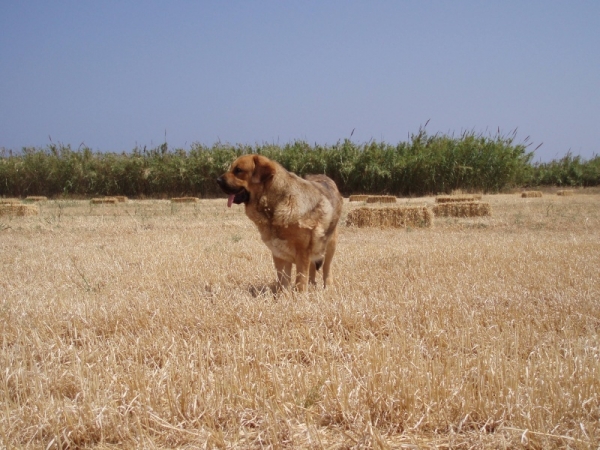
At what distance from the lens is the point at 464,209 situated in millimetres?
15727

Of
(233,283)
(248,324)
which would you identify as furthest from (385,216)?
(248,324)

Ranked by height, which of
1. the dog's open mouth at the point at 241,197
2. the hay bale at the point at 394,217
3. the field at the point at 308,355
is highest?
the dog's open mouth at the point at 241,197

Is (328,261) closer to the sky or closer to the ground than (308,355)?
closer to the sky

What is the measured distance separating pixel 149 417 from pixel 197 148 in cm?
3314

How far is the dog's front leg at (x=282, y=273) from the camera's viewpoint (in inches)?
247

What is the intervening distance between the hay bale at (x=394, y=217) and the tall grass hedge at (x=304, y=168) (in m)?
18.2

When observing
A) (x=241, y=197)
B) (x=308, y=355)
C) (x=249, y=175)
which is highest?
(x=249, y=175)

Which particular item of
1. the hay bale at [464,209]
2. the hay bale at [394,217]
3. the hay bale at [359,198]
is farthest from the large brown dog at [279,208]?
the hay bale at [359,198]

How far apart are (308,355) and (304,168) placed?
29912 mm

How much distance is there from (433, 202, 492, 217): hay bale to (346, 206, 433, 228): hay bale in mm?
2794

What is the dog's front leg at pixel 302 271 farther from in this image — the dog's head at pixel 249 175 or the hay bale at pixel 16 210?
the hay bale at pixel 16 210

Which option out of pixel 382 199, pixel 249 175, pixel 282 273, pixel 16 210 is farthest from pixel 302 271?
pixel 382 199

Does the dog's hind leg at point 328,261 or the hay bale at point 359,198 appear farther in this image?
the hay bale at point 359,198

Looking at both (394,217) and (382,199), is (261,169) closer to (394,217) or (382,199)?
(394,217)
